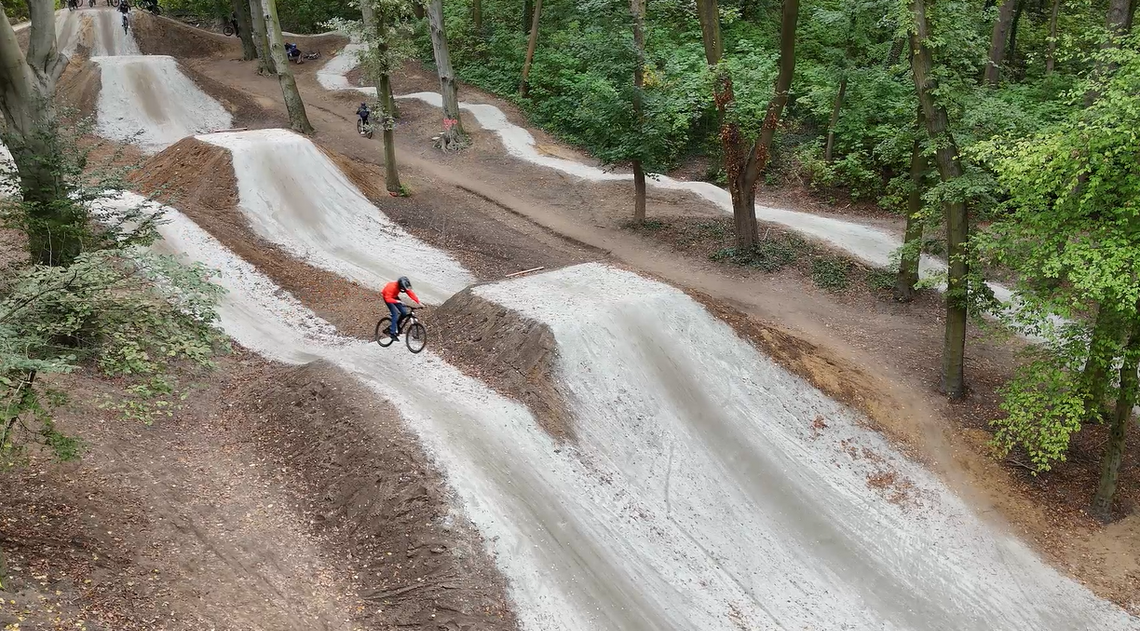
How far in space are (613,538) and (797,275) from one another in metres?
14.1

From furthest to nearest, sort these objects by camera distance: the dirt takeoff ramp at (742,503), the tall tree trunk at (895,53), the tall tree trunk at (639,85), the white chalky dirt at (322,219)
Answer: the tall tree trunk at (895,53) < the tall tree trunk at (639,85) < the white chalky dirt at (322,219) < the dirt takeoff ramp at (742,503)

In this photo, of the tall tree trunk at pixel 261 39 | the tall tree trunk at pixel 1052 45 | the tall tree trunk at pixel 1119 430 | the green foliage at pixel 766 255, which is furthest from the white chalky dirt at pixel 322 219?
the tall tree trunk at pixel 1052 45

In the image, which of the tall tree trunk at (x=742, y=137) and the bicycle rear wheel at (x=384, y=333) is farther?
the tall tree trunk at (x=742, y=137)

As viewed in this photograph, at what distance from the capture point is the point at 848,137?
29281mm

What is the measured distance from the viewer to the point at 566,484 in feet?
43.5

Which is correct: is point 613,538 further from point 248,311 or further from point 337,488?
point 248,311

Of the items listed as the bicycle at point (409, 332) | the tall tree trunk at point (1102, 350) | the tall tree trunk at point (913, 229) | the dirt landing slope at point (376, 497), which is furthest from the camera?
the tall tree trunk at point (913, 229)

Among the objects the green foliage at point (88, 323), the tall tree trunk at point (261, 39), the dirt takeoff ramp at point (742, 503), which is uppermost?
the tall tree trunk at point (261, 39)

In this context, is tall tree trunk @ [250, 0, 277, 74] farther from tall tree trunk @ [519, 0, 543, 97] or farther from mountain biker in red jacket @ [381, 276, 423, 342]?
mountain biker in red jacket @ [381, 276, 423, 342]

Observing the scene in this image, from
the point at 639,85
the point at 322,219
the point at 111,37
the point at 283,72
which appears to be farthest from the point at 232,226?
the point at 111,37

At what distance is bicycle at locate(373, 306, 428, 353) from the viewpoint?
52.4 feet

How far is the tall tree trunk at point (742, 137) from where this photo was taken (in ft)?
71.1

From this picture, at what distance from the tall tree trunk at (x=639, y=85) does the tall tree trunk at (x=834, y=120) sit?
9149 mm

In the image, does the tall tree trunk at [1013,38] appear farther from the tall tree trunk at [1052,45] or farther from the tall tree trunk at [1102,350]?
the tall tree trunk at [1102,350]
